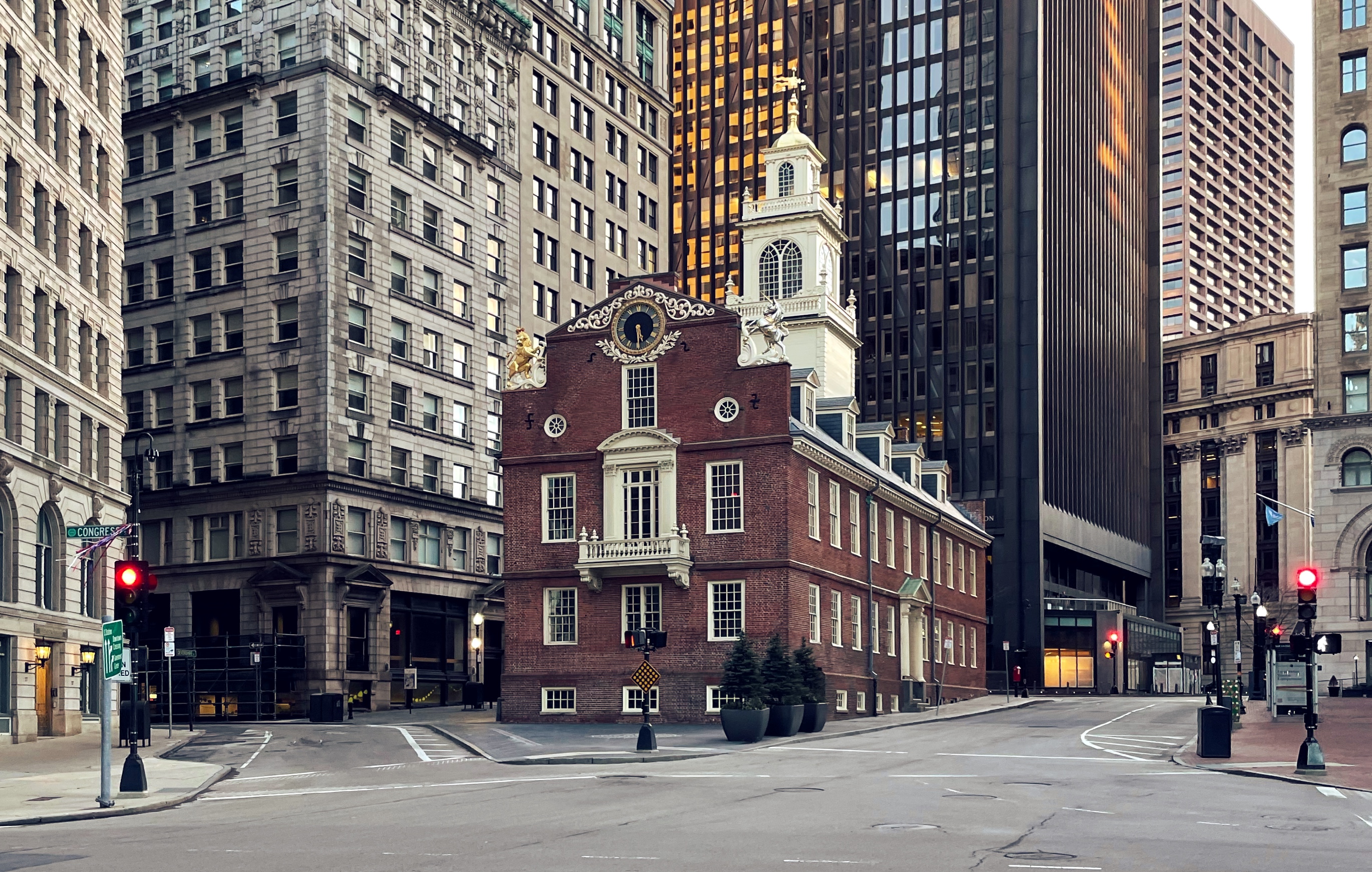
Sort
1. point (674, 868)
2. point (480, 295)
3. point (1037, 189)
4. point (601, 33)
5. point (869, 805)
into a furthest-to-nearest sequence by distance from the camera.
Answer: point (1037, 189) < point (601, 33) < point (480, 295) < point (869, 805) < point (674, 868)

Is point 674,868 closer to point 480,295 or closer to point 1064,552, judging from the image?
point 480,295

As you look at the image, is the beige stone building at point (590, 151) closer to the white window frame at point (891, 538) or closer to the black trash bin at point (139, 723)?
the white window frame at point (891, 538)

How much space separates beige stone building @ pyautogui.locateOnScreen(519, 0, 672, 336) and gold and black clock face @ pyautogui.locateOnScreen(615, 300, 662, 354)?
32405mm

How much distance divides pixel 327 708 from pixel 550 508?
15.3 m

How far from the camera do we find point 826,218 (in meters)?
71.9

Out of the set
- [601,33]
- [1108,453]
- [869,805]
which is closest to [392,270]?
[601,33]

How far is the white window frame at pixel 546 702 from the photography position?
56031 mm

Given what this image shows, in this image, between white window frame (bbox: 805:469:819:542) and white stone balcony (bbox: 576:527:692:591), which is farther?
white window frame (bbox: 805:469:819:542)

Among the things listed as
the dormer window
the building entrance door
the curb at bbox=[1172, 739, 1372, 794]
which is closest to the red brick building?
the dormer window

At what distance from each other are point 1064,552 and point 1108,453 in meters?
16.4

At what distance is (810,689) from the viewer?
4791 centimetres

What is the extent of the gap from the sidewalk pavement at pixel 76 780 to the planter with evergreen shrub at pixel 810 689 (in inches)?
704

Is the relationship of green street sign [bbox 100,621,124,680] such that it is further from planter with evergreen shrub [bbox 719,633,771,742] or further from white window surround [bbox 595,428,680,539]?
white window surround [bbox 595,428,680,539]

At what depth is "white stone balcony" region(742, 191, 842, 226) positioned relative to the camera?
71375 millimetres
